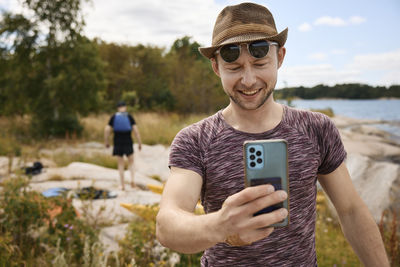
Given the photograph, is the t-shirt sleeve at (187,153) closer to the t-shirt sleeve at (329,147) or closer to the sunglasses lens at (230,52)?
the sunglasses lens at (230,52)

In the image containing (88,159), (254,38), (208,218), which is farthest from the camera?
(88,159)

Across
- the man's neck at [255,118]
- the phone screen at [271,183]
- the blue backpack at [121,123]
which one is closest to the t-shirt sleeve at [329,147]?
the man's neck at [255,118]

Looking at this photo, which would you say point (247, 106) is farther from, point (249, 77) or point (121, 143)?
point (121, 143)

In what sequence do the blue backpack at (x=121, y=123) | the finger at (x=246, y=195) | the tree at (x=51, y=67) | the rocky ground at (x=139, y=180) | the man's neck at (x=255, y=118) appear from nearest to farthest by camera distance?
→ 1. the finger at (x=246, y=195)
2. the man's neck at (x=255, y=118)
3. the rocky ground at (x=139, y=180)
4. the blue backpack at (x=121, y=123)
5. the tree at (x=51, y=67)

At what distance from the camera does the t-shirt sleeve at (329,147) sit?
1.62 meters

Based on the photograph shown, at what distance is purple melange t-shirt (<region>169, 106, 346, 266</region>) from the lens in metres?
1.54

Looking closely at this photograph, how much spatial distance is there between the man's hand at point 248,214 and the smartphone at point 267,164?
87 millimetres

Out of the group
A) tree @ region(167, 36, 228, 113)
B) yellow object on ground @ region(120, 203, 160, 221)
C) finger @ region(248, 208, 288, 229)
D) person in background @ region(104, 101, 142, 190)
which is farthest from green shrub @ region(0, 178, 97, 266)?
tree @ region(167, 36, 228, 113)

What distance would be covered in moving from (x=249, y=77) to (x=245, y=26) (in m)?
0.23

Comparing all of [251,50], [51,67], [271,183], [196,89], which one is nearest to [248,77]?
[251,50]

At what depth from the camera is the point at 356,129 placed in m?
25.0

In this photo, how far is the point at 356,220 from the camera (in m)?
1.66

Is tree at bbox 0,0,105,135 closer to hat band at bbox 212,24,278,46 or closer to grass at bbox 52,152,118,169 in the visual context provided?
grass at bbox 52,152,118,169

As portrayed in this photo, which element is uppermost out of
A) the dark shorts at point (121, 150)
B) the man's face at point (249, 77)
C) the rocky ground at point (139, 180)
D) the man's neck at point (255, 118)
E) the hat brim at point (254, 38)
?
the hat brim at point (254, 38)
